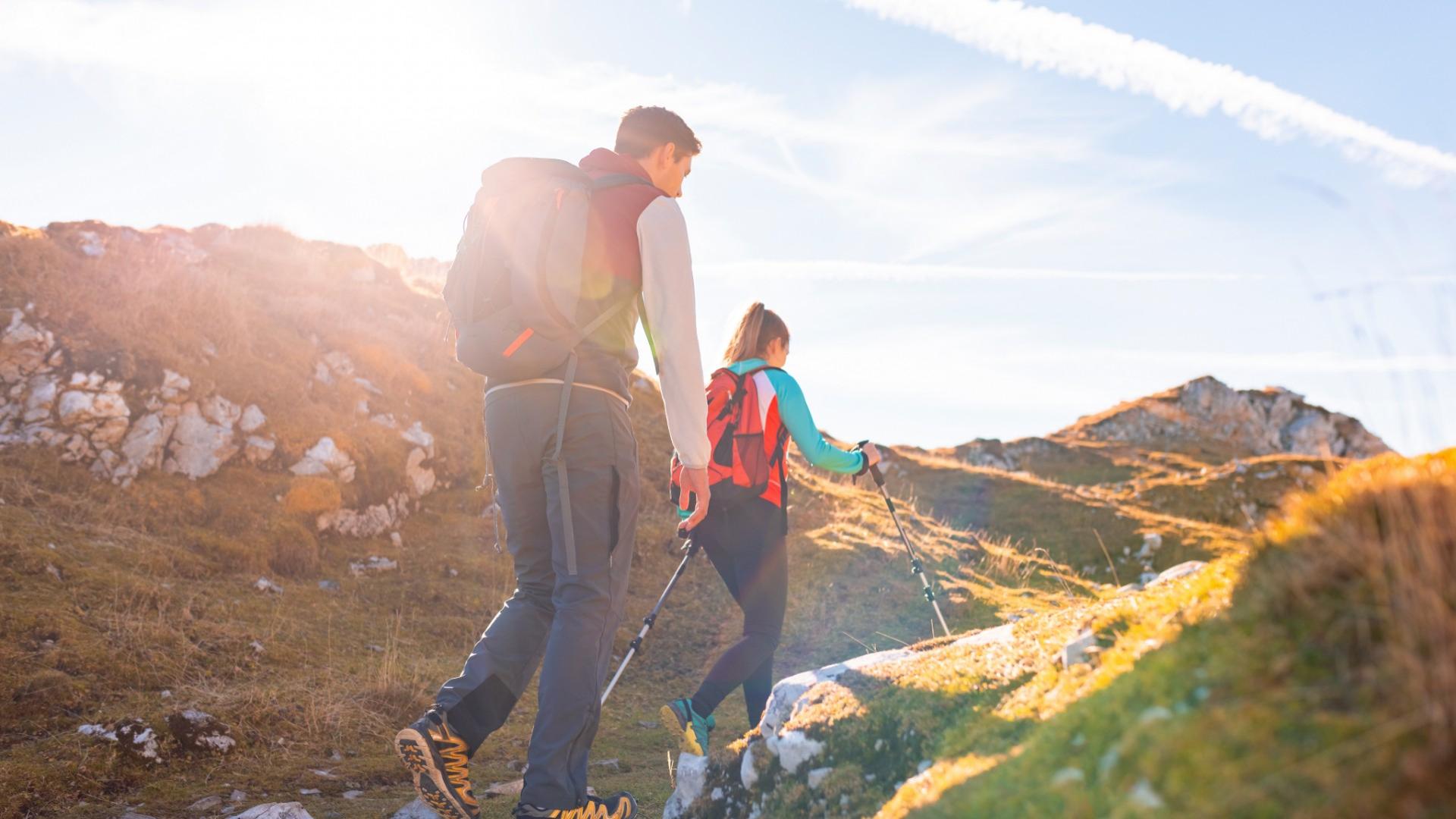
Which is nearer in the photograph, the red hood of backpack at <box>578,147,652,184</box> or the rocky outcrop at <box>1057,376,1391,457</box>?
the red hood of backpack at <box>578,147,652,184</box>

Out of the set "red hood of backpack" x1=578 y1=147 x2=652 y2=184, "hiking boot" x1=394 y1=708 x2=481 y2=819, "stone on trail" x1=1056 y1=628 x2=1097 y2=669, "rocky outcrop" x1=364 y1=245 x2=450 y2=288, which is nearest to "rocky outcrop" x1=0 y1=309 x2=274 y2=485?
"hiking boot" x1=394 y1=708 x2=481 y2=819

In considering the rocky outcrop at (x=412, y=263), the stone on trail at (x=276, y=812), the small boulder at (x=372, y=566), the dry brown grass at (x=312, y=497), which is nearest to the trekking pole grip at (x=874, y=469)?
the stone on trail at (x=276, y=812)

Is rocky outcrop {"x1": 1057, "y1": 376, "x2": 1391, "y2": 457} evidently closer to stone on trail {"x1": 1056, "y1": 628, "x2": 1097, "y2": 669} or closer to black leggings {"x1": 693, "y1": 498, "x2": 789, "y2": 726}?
black leggings {"x1": 693, "y1": 498, "x2": 789, "y2": 726}

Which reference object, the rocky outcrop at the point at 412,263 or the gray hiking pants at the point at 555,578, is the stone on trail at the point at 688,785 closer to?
the gray hiking pants at the point at 555,578

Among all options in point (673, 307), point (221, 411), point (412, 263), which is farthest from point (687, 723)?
point (412, 263)

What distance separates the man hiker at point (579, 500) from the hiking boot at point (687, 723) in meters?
0.54

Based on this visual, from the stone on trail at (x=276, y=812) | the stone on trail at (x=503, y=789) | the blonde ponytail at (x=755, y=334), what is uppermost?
the blonde ponytail at (x=755, y=334)

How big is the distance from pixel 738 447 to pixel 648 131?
2015 mm

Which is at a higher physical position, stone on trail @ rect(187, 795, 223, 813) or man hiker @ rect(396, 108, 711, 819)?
man hiker @ rect(396, 108, 711, 819)

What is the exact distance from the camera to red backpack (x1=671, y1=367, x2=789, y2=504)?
5.50 m

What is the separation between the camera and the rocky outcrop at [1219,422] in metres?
38.8

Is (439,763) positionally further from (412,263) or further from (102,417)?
(412,263)

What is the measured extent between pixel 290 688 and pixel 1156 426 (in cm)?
4069

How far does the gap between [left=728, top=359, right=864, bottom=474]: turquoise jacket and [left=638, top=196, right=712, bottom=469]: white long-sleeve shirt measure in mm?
1499
